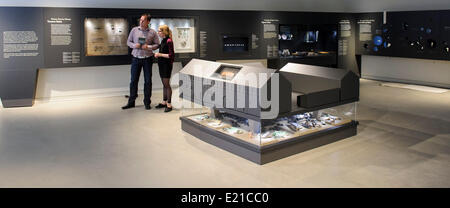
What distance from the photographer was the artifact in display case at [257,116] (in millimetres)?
4938

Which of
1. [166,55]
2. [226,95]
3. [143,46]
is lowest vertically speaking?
[226,95]

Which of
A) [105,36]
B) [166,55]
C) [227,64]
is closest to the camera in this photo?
[227,64]

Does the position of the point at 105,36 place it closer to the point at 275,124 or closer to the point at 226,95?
the point at 226,95

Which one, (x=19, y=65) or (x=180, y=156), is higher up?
(x=19, y=65)

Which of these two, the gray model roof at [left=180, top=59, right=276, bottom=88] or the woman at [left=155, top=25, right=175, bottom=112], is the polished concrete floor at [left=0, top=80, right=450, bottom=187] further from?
the gray model roof at [left=180, top=59, right=276, bottom=88]

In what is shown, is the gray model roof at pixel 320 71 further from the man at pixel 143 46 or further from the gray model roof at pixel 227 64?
the man at pixel 143 46

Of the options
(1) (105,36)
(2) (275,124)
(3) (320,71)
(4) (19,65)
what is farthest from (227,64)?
(4) (19,65)

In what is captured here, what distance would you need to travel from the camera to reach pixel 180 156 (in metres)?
5.27

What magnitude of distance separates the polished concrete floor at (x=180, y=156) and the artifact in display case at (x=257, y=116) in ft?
0.51

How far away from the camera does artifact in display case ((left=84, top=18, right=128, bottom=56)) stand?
8992 mm

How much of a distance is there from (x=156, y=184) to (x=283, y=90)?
174 centimetres

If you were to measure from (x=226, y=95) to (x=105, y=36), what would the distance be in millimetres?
4746

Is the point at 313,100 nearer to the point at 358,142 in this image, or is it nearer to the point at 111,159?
the point at 358,142

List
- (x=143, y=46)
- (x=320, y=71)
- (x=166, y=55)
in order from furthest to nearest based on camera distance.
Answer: (x=143, y=46) → (x=166, y=55) → (x=320, y=71)
